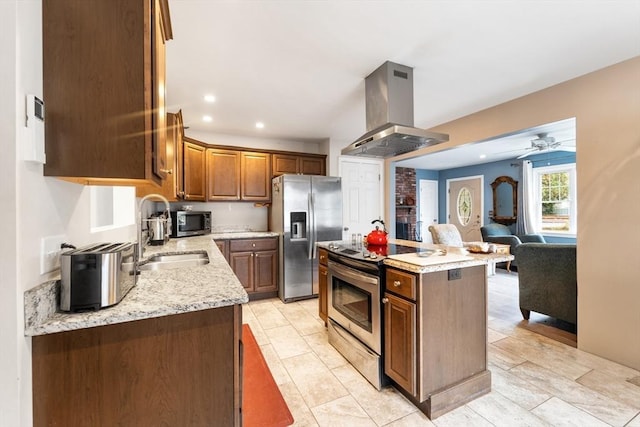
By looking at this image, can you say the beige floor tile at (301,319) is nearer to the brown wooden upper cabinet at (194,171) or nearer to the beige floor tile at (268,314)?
the beige floor tile at (268,314)

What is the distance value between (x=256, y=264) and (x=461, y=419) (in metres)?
2.89

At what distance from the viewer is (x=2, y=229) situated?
79 cm

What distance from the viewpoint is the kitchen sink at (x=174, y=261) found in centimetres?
212

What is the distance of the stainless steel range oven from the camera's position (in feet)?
6.34

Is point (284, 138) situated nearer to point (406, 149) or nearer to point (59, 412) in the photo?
point (406, 149)

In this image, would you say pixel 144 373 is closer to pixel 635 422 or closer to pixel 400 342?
pixel 400 342

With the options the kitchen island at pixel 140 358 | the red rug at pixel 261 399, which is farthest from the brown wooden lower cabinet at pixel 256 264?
the kitchen island at pixel 140 358

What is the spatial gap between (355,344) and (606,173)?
8.35 ft

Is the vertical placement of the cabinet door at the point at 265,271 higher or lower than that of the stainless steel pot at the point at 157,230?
lower

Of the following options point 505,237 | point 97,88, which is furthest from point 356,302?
point 505,237

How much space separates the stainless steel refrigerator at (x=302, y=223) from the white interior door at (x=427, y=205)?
427cm

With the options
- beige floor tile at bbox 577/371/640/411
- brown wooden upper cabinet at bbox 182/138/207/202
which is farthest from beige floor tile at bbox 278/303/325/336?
beige floor tile at bbox 577/371/640/411

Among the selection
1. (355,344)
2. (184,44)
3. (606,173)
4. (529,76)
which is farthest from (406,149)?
(184,44)

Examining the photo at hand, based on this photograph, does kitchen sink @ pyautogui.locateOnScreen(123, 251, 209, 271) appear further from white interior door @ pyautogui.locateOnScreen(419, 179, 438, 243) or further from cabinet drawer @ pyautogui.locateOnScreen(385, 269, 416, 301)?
white interior door @ pyautogui.locateOnScreen(419, 179, 438, 243)
